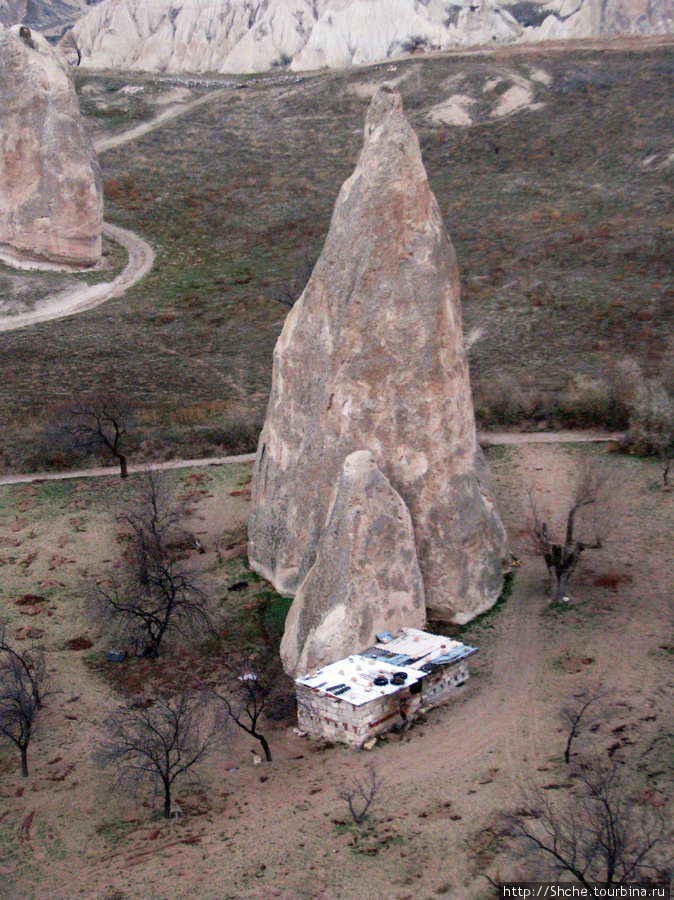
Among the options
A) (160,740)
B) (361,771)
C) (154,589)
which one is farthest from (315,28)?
(361,771)

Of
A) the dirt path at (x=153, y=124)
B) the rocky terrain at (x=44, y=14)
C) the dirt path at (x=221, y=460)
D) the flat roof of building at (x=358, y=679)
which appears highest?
the rocky terrain at (x=44, y=14)

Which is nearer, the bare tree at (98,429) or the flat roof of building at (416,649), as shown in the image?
the flat roof of building at (416,649)

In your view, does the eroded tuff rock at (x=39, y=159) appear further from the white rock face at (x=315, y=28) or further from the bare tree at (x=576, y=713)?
the white rock face at (x=315, y=28)

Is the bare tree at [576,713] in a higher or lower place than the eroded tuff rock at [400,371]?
lower

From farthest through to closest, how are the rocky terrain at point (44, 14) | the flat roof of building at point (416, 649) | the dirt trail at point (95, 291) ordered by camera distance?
1. the rocky terrain at point (44, 14)
2. the dirt trail at point (95, 291)
3. the flat roof of building at point (416, 649)

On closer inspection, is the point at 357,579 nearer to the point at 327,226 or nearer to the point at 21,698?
the point at 21,698

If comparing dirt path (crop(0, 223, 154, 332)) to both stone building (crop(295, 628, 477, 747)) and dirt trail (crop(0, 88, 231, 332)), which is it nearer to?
dirt trail (crop(0, 88, 231, 332))

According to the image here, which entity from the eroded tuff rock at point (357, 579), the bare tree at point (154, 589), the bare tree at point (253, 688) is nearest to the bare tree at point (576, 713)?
the eroded tuff rock at point (357, 579)
